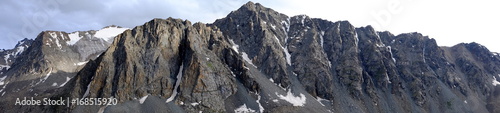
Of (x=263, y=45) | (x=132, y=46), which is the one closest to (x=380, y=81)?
(x=263, y=45)

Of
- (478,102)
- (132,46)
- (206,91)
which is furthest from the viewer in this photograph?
(478,102)

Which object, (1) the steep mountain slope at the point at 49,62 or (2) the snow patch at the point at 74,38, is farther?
(2) the snow patch at the point at 74,38

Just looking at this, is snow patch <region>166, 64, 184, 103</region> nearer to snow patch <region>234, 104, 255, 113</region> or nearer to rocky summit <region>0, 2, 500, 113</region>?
rocky summit <region>0, 2, 500, 113</region>

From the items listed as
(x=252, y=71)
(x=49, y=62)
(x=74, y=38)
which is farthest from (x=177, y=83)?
(x=74, y=38)

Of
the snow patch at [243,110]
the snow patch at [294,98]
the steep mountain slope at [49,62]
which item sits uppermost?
the steep mountain slope at [49,62]

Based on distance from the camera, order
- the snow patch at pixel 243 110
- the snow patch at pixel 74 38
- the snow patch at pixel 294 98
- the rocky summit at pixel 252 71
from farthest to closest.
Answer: the snow patch at pixel 74 38, the snow patch at pixel 294 98, the rocky summit at pixel 252 71, the snow patch at pixel 243 110

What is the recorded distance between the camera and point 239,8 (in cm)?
16812

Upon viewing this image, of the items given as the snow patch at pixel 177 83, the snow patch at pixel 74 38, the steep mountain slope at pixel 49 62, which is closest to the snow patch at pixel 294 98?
the snow patch at pixel 177 83

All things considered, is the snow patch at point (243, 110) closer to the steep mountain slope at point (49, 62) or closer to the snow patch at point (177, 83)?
the snow patch at point (177, 83)

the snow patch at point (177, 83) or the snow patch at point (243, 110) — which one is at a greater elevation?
the snow patch at point (177, 83)

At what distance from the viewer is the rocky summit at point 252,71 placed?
307 feet

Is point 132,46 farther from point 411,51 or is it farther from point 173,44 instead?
point 411,51

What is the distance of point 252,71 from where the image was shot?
114 m

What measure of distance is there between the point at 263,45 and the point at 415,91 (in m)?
68.7
